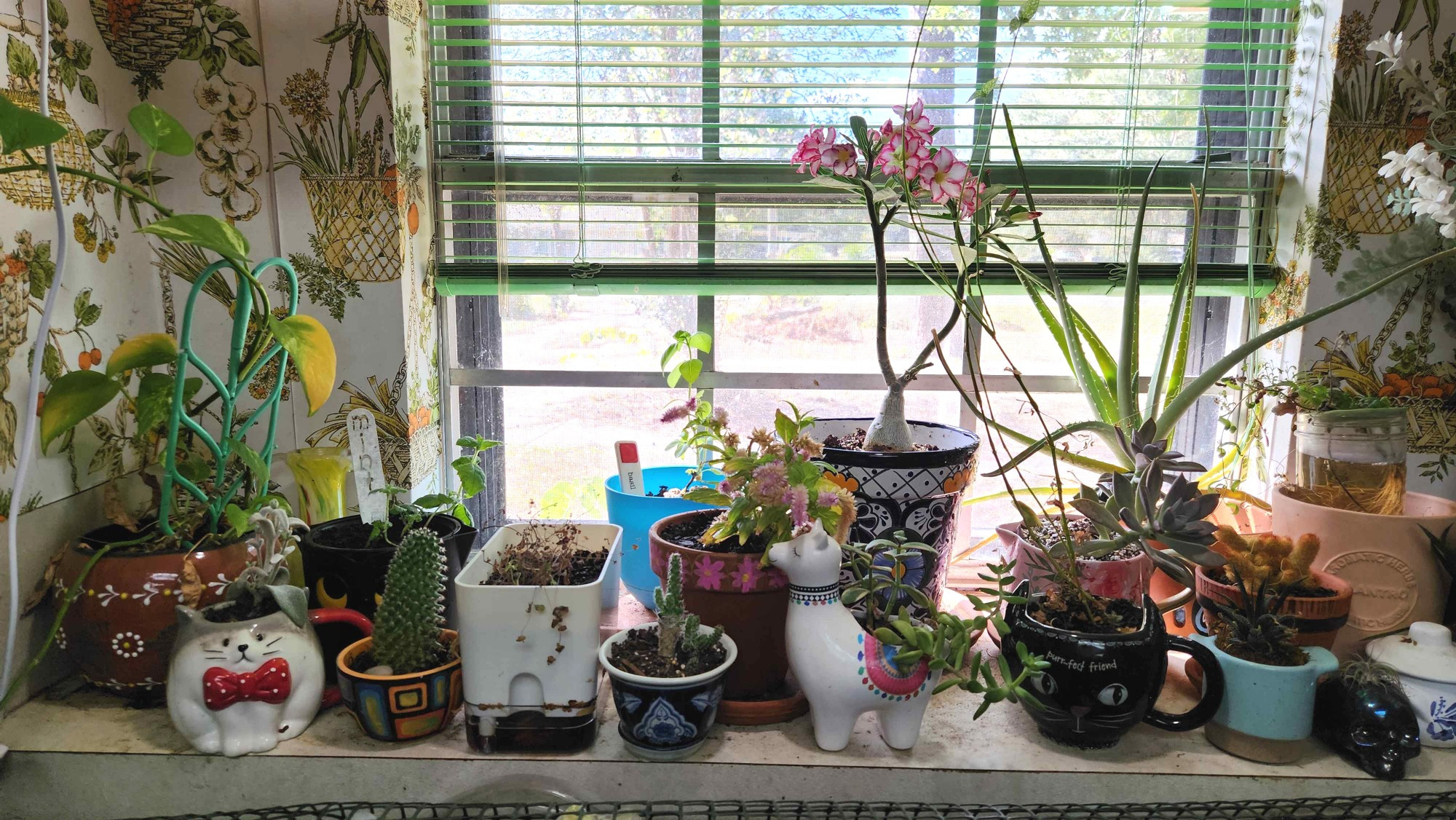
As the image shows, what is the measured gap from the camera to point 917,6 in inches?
50.2

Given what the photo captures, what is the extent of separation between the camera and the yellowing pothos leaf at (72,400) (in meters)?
0.89

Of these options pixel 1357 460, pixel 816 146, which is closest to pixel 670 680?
pixel 816 146

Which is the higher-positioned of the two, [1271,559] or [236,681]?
[1271,559]

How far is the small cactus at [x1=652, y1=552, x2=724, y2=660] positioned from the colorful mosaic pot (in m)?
0.23

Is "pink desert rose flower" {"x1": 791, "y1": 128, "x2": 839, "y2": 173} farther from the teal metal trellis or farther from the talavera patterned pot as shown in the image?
the talavera patterned pot

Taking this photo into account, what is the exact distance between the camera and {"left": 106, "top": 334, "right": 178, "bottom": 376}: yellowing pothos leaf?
0.91 m

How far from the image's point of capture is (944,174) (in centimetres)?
98

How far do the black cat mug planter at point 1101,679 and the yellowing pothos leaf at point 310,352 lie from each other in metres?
0.79

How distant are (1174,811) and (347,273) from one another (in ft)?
3.99

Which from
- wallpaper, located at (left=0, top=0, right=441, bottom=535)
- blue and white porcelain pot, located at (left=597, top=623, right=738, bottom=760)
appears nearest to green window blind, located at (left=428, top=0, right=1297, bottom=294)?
wallpaper, located at (left=0, top=0, right=441, bottom=535)

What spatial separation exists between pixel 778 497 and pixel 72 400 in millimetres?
757

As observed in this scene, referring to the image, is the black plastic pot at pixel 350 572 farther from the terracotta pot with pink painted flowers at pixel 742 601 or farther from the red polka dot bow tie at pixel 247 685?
the terracotta pot with pink painted flowers at pixel 742 601

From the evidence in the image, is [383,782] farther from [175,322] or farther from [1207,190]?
[1207,190]

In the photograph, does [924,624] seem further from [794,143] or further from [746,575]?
[794,143]
